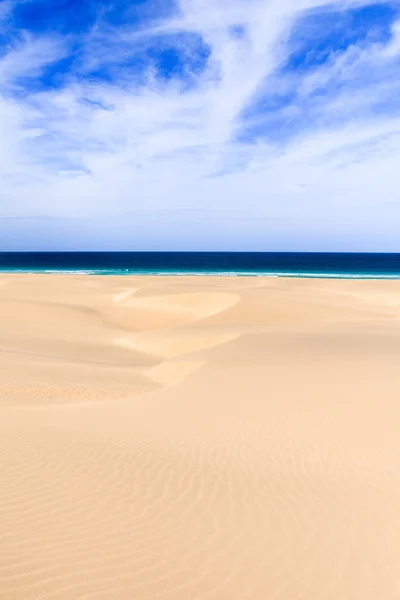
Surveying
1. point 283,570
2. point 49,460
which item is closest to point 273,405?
point 49,460

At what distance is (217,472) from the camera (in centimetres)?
634

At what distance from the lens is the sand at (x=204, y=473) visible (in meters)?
4.07

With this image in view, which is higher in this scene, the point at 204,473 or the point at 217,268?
the point at 217,268

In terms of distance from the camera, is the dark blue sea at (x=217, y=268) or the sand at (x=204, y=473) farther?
the dark blue sea at (x=217, y=268)

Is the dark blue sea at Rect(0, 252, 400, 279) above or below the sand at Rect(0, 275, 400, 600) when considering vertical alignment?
above

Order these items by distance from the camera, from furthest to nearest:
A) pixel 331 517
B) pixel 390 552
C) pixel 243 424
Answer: pixel 243 424 < pixel 331 517 < pixel 390 552

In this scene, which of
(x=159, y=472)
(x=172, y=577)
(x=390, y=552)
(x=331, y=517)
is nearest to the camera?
(x=172, y=577)

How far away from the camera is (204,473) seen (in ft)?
20.6

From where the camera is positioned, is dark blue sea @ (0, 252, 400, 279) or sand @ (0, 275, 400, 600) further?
dark blue sea @ (0, 252, 400, 279)

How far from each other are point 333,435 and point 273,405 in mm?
1968

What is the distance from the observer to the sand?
4.07 m

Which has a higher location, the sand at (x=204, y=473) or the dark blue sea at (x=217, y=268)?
the dark blue sea at (x=217, y=268)

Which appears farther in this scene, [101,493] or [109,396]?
[109,396]

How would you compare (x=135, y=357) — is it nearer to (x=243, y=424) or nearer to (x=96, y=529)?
(x=243, y=424)
